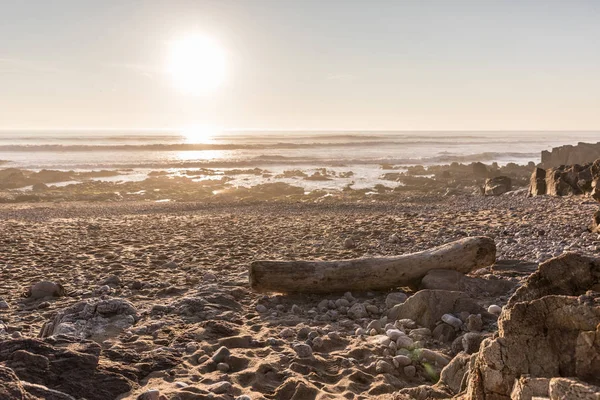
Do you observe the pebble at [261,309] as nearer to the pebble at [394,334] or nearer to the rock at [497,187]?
the pebble at [394,334]

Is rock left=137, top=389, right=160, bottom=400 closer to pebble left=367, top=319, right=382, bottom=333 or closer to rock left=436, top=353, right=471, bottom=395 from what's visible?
rock left=436, top=353, right=471, bottom=395

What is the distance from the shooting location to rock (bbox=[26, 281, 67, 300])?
635 cm

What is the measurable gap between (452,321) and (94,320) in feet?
12.9

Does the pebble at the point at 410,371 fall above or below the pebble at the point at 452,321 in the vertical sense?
below

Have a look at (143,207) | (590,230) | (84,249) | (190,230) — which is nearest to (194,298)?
(84,249)

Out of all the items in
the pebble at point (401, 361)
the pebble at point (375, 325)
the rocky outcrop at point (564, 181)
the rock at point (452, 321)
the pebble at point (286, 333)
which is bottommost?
the pebble at point (286, 333)

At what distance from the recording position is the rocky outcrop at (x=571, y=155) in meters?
29.8

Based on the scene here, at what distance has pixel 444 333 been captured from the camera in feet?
16.1

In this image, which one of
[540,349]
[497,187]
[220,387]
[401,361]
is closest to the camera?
[540,349]

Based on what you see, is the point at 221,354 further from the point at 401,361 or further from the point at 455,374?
the point at 455,374

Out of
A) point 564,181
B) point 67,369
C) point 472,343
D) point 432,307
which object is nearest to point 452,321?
point 432,307

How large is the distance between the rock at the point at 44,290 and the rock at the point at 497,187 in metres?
16.5

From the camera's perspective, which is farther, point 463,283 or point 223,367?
point 463,283

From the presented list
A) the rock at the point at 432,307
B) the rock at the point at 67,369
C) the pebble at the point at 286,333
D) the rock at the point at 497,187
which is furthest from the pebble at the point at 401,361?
the rock at the point at 497,187
